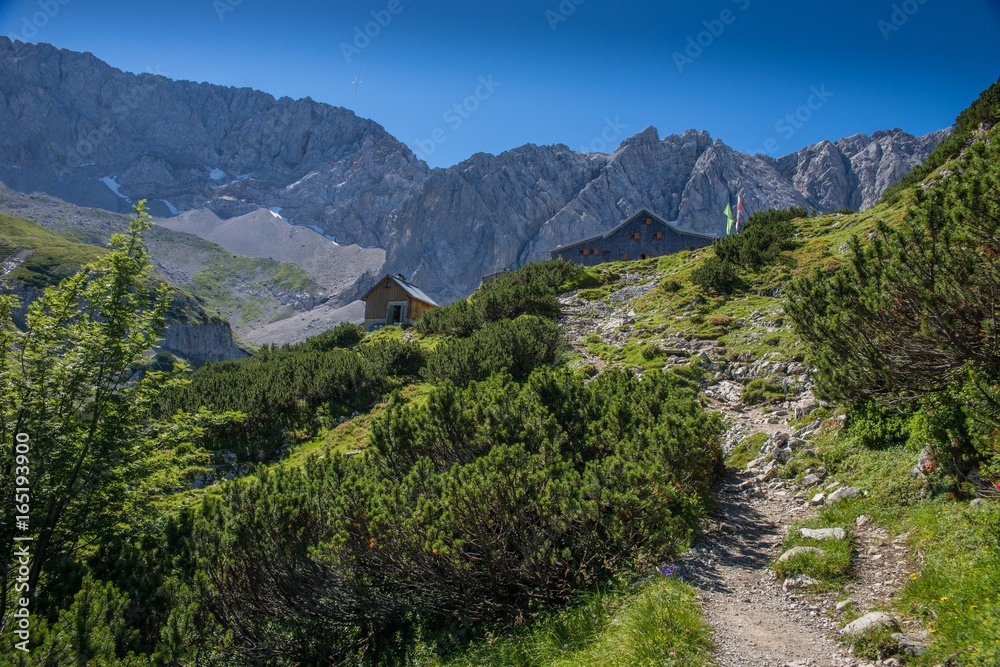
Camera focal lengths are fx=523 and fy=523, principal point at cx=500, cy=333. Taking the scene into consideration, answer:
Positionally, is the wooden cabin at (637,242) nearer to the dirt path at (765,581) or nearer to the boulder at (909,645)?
the dirt path at (765,581)

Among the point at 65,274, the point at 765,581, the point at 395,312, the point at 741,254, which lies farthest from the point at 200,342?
the point at 765,581

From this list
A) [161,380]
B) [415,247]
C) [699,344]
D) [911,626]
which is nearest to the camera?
[911,626]

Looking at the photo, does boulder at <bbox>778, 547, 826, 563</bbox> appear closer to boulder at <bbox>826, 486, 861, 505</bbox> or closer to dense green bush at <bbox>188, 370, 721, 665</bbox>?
dense green bush at <bbox>188, 370, 721, 665</bbox>

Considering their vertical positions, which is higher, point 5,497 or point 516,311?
point 516,311

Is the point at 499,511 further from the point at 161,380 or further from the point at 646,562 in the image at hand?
the point at 161,380

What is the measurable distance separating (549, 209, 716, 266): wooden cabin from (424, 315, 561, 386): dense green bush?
2883 cm

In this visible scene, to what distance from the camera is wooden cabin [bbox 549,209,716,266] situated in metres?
45.8

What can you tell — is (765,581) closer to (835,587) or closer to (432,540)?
(835,587)

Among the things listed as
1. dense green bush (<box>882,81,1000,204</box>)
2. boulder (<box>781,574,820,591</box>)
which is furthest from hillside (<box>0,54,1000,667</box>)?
dense green bush (<box>882,81,1000,204</box>)

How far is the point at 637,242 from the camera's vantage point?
47125mm

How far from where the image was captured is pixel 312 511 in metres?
7.22

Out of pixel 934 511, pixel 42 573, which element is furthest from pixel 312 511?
pixel 934 511

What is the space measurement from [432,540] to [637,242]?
44394mm

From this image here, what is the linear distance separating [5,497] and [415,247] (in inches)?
6413
